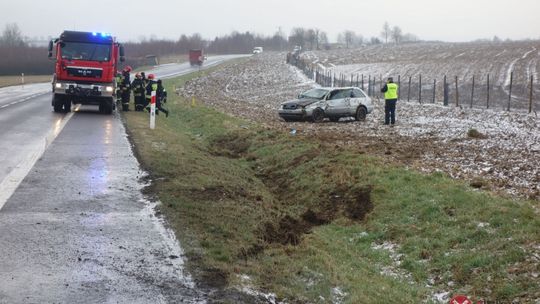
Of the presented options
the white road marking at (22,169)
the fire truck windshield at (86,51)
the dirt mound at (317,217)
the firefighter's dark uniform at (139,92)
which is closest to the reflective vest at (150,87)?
the firefighter's dark uniform at (139,92)

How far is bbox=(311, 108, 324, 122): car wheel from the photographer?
75.3 ft

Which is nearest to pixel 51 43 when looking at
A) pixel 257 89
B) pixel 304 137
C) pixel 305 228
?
pixel 304 137

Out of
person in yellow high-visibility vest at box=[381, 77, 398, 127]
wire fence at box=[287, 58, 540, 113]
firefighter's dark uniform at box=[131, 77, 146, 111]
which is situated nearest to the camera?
person in yellow high-visibility vest at box=[381, 77, 398, 127]

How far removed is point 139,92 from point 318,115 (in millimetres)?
7463

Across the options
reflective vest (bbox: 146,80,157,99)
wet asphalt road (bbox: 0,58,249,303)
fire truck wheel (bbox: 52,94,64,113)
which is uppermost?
reflective vest (bbox: 146,80,157,99)

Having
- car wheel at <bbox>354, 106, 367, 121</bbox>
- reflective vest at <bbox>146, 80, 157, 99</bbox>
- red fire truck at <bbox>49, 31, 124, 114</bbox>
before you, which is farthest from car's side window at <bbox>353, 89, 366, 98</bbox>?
red fire truck at <bbox>49, 31, 124, 114</bbox>

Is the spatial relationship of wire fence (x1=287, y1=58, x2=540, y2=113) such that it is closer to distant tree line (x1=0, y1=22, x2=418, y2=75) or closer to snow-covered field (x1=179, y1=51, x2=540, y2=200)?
snow-covered field (x1=179, y1=51, x2=540, y2=200)

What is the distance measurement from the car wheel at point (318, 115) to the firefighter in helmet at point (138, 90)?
6877 millimetres

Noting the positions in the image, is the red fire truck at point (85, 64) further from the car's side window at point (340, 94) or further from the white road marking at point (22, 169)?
the car's side window at point (340, 94)

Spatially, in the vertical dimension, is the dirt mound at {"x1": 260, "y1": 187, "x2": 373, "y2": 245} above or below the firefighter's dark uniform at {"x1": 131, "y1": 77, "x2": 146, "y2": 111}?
below

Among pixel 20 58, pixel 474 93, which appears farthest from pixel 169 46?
pixel 474 93

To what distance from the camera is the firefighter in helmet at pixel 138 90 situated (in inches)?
928

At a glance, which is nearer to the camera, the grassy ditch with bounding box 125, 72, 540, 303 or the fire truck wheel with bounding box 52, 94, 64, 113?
the grassy ditch with bounding box 125, 72, 540, 303

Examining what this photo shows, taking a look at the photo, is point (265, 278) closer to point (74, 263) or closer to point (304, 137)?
point (74, 263)
